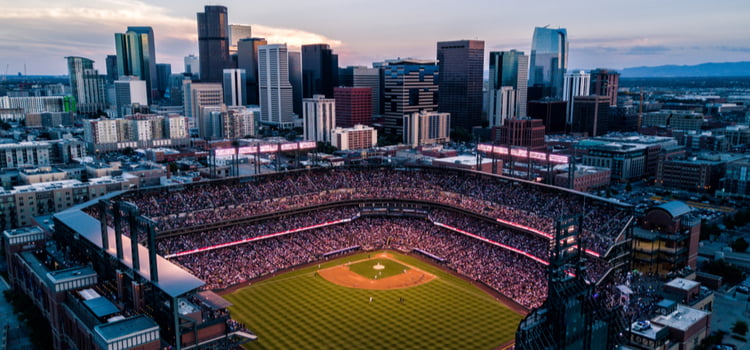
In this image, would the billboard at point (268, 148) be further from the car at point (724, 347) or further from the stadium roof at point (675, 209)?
the car at point (724, 347)

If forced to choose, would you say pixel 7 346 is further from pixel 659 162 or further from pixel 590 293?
pixel 659 162

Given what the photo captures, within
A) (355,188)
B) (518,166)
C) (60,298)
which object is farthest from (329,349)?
(518,166)

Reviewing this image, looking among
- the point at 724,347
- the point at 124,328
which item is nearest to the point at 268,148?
the point at 124,328

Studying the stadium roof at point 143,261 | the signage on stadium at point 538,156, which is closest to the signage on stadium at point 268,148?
the stadium roof at point 143,261

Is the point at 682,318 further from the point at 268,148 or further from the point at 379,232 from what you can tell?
the point at 268,148

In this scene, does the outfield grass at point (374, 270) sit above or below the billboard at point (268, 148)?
below

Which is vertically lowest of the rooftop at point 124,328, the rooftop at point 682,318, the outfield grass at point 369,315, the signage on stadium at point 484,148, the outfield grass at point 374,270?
the outfield grass at point 369,315

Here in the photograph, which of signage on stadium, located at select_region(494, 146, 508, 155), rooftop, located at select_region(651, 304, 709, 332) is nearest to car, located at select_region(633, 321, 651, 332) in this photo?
rooftop, located at select_region(651, 304, 709, 332)
